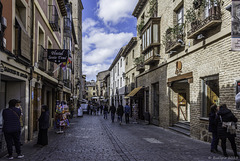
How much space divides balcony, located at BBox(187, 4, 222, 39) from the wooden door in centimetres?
497

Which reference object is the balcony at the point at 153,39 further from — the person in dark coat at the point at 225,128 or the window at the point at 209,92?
the person in dark coat at the point at 225,128

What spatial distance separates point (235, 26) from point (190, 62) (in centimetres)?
586

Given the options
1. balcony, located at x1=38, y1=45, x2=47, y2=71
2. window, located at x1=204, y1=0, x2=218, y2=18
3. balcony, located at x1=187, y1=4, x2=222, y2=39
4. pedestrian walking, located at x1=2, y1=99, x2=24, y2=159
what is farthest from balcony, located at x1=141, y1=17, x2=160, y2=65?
pedestrian walking, located at x1=2, y1=99, x2=24, y2=159

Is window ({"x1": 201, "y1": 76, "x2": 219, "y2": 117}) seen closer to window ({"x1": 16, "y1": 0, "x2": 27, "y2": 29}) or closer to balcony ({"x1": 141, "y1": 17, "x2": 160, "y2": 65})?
balcony ({"x1": 141, "y1": 17, "x2": 160, "y2": 65})

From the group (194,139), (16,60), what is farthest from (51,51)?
(194,139)

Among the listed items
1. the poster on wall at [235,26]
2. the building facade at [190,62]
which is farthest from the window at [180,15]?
the poster on wall at [235,26]

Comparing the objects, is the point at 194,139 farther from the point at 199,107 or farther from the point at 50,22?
the point at 50,22

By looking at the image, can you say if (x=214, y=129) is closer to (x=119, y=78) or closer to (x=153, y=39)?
(x=153, y=39)

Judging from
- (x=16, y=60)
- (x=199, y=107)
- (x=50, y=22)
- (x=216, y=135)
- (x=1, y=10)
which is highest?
(x=50, y=22)

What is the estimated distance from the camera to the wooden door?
50.6ft

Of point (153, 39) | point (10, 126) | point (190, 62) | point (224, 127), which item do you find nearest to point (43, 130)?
point (10, 126)

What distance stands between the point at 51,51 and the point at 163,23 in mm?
7633

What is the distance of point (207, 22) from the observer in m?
10.0

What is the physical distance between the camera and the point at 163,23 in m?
16.8
